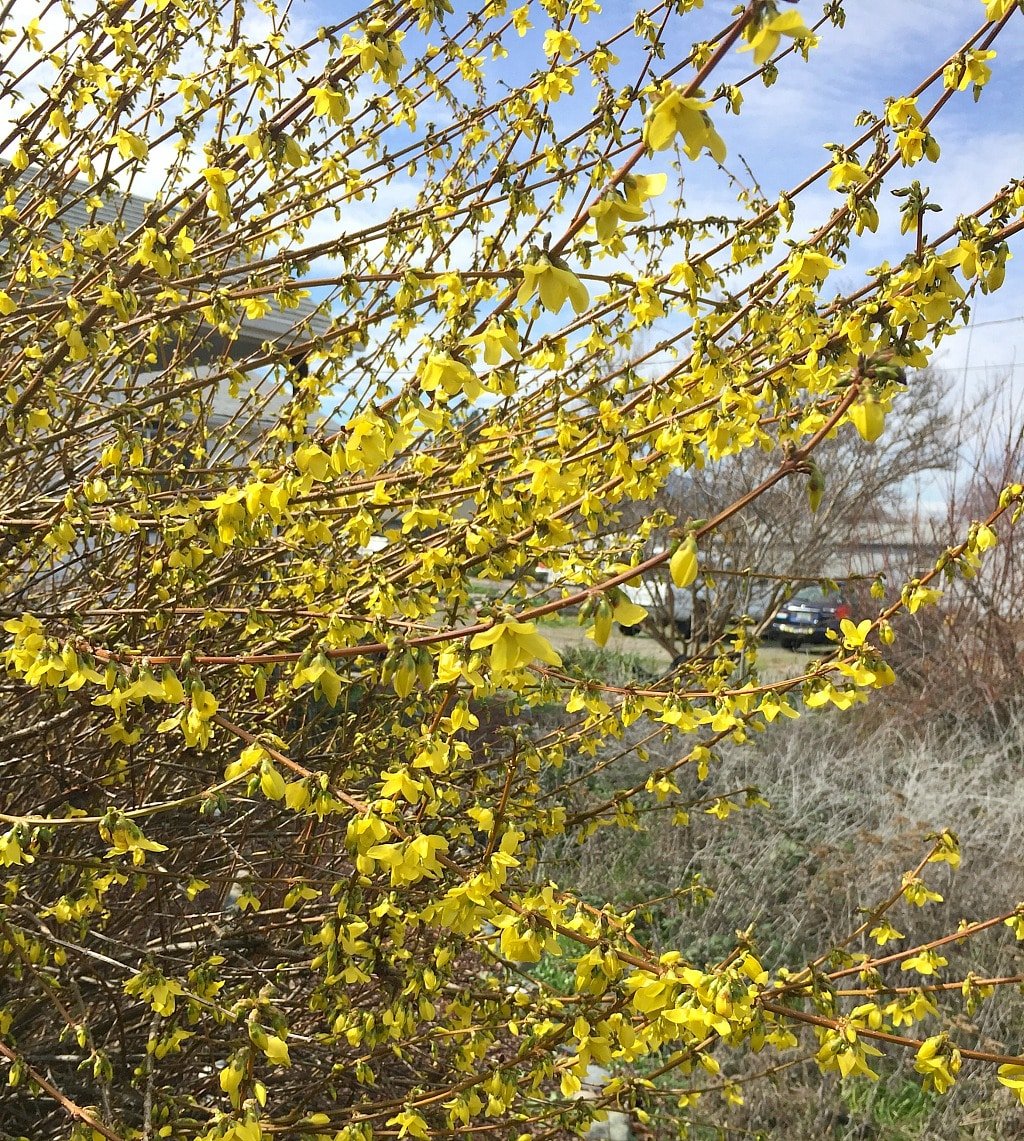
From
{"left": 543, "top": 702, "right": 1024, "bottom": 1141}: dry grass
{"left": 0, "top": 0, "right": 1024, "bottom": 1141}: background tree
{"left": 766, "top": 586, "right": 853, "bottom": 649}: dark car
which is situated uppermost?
{"left": 0, "top": 0, "right": 1024, "bottom": 1141}: background tree

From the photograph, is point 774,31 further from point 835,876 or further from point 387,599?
point 835,876

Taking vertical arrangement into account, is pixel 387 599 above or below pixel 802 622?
above

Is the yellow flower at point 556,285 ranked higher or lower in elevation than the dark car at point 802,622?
higher

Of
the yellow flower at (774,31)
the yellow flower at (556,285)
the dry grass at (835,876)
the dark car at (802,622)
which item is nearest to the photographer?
the yellow flower at (774,31)

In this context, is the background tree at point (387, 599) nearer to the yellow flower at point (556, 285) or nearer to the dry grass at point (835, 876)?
the yellow flower at point (556, 285)

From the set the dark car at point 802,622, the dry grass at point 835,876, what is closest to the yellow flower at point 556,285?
the dry grass at point 835,876

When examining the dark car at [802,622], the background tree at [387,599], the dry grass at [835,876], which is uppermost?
the background tree at [387,599]

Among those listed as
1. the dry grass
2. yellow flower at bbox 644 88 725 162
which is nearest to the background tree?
yellow flower at bbox 644 88 725 162

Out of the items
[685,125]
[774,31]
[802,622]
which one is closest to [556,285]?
[685,125]

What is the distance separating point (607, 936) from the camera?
5.21 feet

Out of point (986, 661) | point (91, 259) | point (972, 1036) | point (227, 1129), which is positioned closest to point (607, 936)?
point (227, 1129)

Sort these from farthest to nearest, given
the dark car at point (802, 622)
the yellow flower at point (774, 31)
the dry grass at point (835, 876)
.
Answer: the dark car at point (802, 622) < the dry grass at point (835, 876) < the yellow flower at point (774, 31)

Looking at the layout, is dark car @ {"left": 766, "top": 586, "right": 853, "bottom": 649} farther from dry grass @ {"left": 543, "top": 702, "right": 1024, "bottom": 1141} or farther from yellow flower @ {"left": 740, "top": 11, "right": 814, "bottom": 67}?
yellow flower @ {"left": 740, "top": 11, "right": 814, "bottom": 67}

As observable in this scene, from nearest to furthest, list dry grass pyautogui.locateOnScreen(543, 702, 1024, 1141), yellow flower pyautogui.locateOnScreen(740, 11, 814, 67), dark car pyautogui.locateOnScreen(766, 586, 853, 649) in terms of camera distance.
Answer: yellow flower pyautogui.locateOnScreen(740, 11, 814, 67)
dry grass pyautogui.locateOnScreen(543, 702, 1024, 1141)
dark car pyautogui.locateOnScreen(766, 586, 853, 649)
